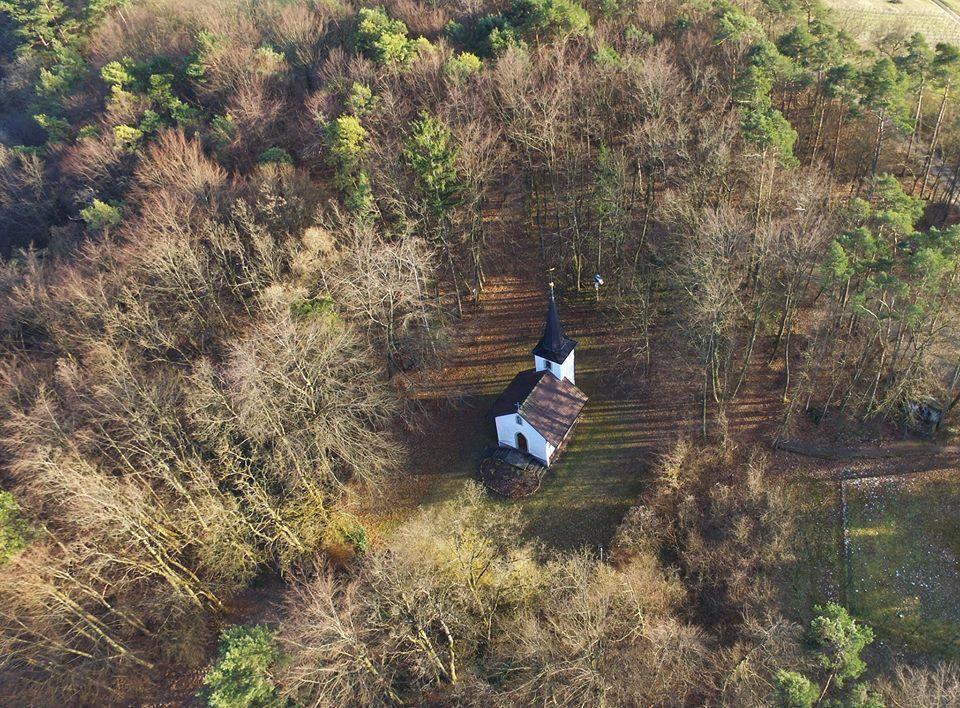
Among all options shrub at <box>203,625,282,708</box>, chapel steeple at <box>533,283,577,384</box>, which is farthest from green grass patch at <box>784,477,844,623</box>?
shrub at <box>203,625,282,708</box>

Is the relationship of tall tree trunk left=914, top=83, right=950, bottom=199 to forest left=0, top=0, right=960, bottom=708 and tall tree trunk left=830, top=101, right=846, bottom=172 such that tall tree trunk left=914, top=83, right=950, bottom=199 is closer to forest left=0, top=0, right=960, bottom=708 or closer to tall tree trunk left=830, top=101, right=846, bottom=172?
forest left=0, top=0, right=960, bottom=708

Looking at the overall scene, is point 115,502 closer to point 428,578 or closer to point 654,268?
point 428,578

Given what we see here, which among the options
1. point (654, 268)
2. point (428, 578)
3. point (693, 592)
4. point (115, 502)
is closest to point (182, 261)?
point (115, 502)

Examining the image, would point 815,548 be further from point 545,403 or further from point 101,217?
→ point 101,217

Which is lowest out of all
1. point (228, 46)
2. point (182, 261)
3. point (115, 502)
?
point (115, 502)

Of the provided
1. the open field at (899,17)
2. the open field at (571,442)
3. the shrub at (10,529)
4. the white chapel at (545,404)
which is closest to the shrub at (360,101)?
the open field at (571,442)

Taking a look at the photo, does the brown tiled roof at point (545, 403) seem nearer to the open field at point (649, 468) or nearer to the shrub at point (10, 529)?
the open field at point (649, 468)
